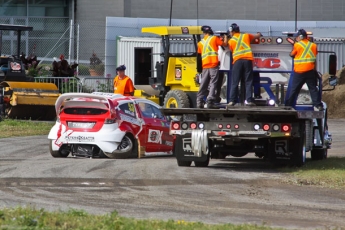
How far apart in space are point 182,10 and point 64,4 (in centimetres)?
609

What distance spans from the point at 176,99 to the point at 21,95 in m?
6.23

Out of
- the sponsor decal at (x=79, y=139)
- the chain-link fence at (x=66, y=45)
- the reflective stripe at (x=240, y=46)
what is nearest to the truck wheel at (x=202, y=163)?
the reflective stripe at (x=240, y=46)

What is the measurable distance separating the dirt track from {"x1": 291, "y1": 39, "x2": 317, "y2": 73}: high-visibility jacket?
6.76 feet

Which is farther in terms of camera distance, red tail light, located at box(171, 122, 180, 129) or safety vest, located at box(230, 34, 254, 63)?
red tail light, located at box(171, 122, 180, 129)

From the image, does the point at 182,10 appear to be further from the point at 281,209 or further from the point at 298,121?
the point at 281,209

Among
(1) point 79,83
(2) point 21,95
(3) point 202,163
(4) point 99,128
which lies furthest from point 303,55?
(1) point 79,83

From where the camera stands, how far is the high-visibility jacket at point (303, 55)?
54.6 ft

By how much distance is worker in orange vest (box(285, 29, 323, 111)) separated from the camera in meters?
16.7

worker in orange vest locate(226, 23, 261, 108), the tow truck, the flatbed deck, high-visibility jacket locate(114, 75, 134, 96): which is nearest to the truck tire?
the tow truck

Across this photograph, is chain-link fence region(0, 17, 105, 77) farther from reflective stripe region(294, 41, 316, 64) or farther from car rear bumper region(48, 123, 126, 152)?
reflective stripe region(294, 41, 316, 64)

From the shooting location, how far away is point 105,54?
118ft

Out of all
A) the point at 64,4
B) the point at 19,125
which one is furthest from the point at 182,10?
the point at 19,125

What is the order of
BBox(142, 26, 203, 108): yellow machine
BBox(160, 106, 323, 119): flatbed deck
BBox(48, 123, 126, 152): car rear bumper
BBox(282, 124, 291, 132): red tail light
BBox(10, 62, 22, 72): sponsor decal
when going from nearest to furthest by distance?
BBox(160, 106, 323, 119): flatbed deck → BBox(282, 124, 291, 132): red tail light → BBox(48, 123, 126, 152): car rear bumper → BBox(142, 26, 203, 108): yellow machine → BBox(10, 62, 22, 72): sponsor decal

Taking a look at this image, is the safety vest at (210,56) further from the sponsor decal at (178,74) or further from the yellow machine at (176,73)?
the sponsor decal at (178,74)
